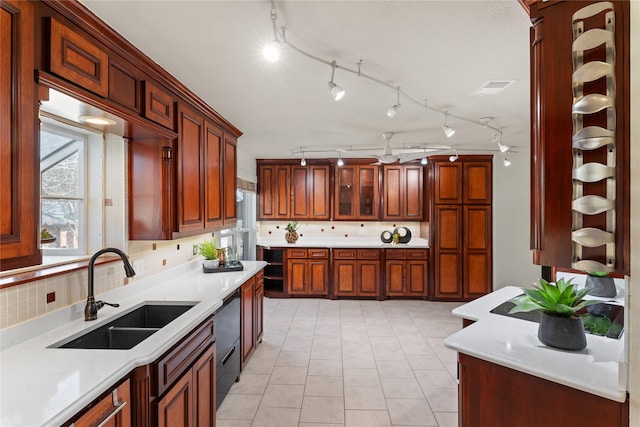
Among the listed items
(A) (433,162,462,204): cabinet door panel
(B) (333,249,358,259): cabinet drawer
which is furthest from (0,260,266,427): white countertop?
(A) (433,162,462,204): cabinet door panel

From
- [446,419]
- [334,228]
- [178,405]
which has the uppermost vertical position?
[334,228]

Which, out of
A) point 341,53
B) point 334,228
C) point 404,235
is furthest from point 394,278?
point 341,53

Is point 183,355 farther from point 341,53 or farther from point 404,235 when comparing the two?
point 404,235

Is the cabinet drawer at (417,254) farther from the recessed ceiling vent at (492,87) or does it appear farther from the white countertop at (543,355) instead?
the white countertop at (543,355)

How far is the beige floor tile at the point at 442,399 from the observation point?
2.46m

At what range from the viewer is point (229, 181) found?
135 inches

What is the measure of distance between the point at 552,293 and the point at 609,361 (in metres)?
0.32

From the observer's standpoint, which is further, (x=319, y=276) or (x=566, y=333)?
(x=319, y=276)

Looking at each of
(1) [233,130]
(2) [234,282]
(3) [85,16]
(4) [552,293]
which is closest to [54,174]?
(3) [85,16]

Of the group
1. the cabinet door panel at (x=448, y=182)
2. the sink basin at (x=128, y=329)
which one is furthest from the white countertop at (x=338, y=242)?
the sink basin at (x=128, y=329)

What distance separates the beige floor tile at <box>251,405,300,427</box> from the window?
1.71 metres

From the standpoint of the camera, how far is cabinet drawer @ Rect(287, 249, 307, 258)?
17.8ft

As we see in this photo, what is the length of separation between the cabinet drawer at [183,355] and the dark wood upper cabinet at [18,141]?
2.28ft

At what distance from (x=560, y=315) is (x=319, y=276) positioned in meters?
4.14
